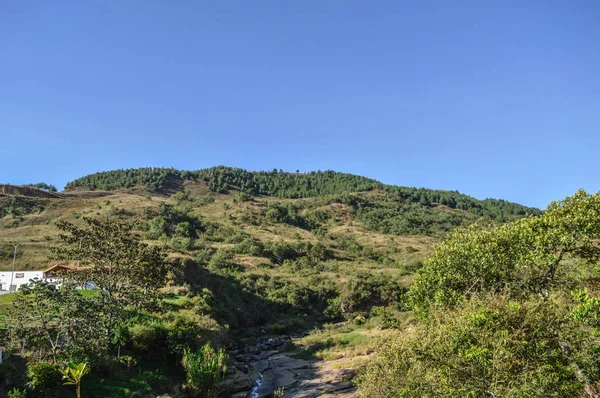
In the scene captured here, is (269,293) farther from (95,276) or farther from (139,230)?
(95,276)

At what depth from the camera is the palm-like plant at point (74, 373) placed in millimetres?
15648

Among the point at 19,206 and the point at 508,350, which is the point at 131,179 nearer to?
the point at 19,206

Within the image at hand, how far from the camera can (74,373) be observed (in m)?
15.7

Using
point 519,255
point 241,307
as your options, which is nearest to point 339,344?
point 241,307

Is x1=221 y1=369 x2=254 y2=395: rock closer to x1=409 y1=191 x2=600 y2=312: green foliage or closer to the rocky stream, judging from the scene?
the rocky stream

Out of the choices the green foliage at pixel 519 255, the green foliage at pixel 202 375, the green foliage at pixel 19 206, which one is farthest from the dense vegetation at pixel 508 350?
the green foliage at pixel 19 206

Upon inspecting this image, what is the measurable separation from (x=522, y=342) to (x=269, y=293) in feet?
165

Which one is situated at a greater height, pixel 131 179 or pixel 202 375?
pixel 131 179

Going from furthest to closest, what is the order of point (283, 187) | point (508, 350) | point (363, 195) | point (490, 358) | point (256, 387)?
1. point (283, 187)
2. point (363, 195)
3. point (256, 387)
4. point (490, 358)
5. point (508, 350)

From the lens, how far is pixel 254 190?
175m

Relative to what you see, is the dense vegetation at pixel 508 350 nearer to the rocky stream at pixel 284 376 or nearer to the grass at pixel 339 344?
the rocky stream at pixel 284 376

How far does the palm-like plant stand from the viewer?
51.3ft

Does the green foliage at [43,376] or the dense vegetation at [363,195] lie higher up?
the dense vegetation at [363,195]

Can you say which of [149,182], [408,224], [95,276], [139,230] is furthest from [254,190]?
[95,276]
